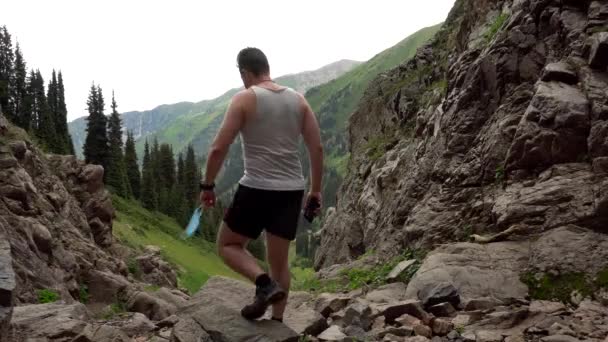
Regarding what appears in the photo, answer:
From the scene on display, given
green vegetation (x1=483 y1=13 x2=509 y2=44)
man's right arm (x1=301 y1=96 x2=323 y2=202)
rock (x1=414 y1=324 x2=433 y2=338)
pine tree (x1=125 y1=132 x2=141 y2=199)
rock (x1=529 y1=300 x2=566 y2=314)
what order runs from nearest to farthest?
man's right arm (x1=301 y1=96 x2=323 y2=202) < rock (x1=414 y1=324 x2=433 y2=338) < rock (x1=529 y1=300 x2=566 y2=314) < green vegetation (x1=483 y1=13 x2=509 y2=44) < pine tree (x1=125 y1=132 x2=141 y2=199)

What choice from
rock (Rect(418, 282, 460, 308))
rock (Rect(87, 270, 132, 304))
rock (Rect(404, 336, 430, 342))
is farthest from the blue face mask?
rock (Rect(87, 270, 132, 304))

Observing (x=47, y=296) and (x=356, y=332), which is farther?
(x=47, y=296)

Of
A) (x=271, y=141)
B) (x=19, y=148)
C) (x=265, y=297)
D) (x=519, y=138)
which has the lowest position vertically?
(x=265, y=297)

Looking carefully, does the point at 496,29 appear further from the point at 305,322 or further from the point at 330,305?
the point at 305,322

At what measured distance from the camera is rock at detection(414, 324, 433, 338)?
736 centimetres

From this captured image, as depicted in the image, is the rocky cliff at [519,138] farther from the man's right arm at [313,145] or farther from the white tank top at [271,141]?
the white tank top at [271,141]

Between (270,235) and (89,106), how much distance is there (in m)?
88.6

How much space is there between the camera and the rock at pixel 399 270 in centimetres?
1176

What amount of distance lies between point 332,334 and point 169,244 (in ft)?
182

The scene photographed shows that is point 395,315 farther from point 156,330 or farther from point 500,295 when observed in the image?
point 156,330

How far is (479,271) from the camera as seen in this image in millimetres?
9625

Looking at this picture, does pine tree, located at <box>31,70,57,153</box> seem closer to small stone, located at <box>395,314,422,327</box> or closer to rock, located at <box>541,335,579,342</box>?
small stone, located at <box>395,314,422,327</box>

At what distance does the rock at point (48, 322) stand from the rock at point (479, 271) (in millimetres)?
5508

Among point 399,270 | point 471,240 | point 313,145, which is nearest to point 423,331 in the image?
point 313,145
